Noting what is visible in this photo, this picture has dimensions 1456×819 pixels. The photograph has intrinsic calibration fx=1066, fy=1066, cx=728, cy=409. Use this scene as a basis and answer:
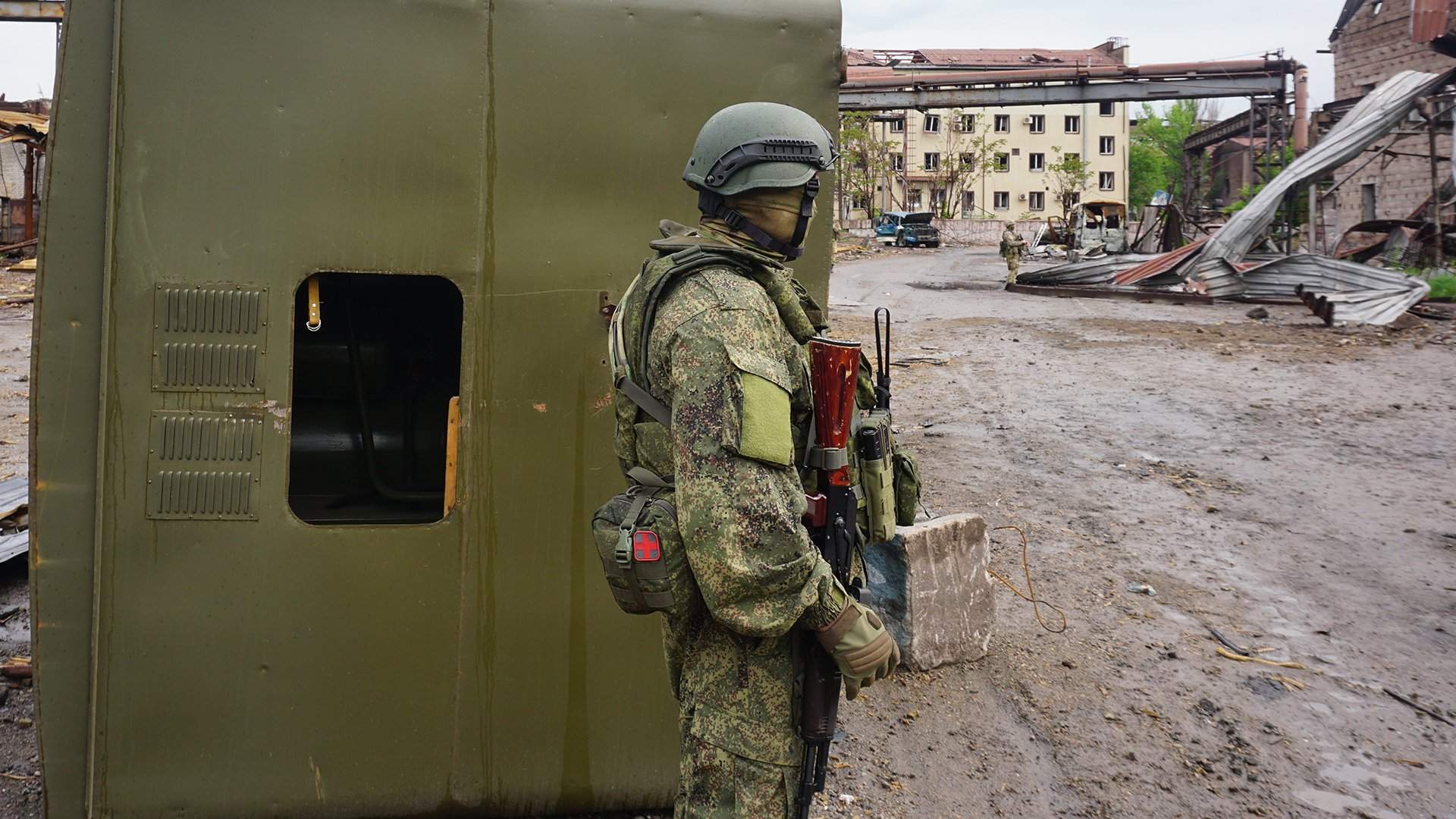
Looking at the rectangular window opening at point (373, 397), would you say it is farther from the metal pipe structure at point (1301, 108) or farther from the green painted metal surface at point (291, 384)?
the metal pipe structure at point (1301, 108)

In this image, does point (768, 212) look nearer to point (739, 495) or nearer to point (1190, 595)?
point (739, 495)

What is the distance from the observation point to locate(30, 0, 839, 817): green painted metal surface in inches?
109

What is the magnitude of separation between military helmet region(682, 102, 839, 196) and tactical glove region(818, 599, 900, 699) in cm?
85

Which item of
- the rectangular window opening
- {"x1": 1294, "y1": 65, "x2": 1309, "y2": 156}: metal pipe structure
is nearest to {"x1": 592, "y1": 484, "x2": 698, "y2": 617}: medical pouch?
the rectangular window opening

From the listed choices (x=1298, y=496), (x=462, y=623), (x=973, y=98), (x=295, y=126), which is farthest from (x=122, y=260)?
(x=973, y=98)

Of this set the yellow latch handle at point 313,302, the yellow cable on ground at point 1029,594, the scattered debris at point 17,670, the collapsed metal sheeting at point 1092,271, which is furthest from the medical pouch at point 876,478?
the collapsed metal sheeting at point 1092,271

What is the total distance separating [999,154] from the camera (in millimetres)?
54969

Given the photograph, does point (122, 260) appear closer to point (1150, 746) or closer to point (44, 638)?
point (44, 638)

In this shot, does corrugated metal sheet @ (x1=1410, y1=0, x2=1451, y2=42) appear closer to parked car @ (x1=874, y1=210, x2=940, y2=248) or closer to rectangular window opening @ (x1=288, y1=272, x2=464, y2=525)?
parked car @ (x1=874, y1=210, x2=940, y2=248)

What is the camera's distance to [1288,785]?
3.40 metres

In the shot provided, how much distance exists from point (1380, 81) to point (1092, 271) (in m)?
15.2

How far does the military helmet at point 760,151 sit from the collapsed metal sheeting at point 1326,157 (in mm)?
16500

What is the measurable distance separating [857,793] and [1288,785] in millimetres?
1376

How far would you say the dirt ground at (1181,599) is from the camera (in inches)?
136
